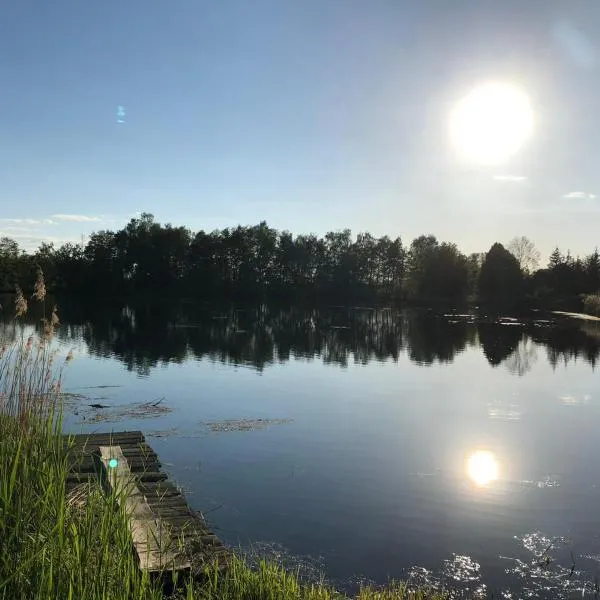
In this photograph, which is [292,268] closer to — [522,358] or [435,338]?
[435,338]

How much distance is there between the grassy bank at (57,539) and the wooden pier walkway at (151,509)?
300 mm

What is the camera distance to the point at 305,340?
136ft

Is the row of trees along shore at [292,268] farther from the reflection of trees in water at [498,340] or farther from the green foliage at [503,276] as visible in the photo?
the reflection of trees in water at [498,340]

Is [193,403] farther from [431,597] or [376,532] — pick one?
[431,597]

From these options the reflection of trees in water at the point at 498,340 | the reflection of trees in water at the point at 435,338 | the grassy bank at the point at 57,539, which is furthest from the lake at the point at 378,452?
the grassy bank at the point at 57,539

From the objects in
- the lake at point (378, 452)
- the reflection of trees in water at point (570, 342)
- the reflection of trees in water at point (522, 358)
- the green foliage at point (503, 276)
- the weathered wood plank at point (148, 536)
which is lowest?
the lake at point (378, 452)

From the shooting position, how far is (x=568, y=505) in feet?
36.9

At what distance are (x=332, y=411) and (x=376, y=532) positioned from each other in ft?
31.0

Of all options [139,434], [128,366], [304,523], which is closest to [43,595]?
[304,523]

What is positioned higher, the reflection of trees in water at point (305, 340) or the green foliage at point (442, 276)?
the green foliage at point (442, 276)

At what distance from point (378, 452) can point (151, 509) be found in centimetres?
782

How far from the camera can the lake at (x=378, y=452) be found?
29.3 feet

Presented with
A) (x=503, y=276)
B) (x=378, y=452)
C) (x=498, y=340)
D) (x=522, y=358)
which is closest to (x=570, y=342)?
(x=498, y=340)

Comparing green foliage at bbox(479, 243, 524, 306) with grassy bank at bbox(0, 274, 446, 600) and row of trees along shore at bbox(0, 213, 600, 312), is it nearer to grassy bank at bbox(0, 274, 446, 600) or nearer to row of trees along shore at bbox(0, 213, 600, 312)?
row of trees along shore at bbox(0, 213, 600, 312)
